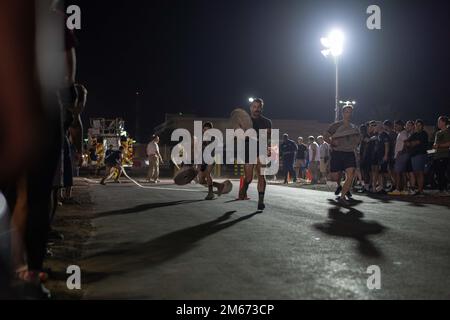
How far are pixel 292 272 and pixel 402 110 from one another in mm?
64113

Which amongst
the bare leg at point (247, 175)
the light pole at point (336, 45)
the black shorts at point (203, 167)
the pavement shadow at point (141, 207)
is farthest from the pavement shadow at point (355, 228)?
the light pole at point (336, 45)

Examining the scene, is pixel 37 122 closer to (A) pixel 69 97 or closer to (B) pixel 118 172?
(A) pixel 69 97

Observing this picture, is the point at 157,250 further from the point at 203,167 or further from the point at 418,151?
the point at 418,151

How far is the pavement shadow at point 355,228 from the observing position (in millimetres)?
4988

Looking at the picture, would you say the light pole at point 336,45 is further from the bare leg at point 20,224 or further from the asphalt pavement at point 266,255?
the bare leg at point 20,224

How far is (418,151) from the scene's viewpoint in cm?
1260

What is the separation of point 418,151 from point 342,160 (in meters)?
2.97

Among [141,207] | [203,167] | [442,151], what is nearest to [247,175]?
[203,167]

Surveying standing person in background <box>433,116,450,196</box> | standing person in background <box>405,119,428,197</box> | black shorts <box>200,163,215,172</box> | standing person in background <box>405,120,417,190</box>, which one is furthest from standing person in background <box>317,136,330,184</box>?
black shorts <box>200,163,215,172</box>

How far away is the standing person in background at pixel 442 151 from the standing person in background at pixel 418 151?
327 mm

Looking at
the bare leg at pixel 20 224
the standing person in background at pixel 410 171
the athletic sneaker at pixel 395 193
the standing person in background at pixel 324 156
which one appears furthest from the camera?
the standing person in background at pixel 324 156

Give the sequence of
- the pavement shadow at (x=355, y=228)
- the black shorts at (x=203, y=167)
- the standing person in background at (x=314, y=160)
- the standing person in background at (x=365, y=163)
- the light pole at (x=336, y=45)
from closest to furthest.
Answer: the pavement shadow at (x=355, y=228) < the black shorts at (x=203, y=167) < the standing person in background at (x=365, y=163) < the standing person in background at (x=314, y=160) < the light pole at (x=336, y=45)

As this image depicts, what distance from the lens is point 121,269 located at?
417 centimetres
